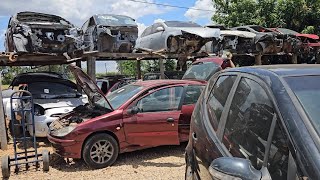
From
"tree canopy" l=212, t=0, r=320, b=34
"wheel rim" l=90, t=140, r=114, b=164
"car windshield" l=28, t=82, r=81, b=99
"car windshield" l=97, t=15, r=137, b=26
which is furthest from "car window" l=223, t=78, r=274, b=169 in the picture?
"tree canopy" l=212, t=0, r=320, b=34

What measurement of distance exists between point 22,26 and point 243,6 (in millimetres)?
13166

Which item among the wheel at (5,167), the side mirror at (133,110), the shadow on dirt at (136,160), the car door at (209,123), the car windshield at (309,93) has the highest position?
the car windshield at (309,93)

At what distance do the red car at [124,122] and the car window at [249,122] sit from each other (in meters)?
4.05

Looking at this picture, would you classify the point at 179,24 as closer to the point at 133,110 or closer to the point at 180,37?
the point at 180,37

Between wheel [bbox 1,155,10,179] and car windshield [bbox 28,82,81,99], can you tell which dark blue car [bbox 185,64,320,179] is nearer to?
wheel [bbox 1,155,10,179]

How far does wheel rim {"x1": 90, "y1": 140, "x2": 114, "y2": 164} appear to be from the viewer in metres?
6.39

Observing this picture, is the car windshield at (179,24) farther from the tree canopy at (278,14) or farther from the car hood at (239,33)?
the tree canopy at (278,14)

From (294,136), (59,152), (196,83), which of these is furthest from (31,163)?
(294,136)

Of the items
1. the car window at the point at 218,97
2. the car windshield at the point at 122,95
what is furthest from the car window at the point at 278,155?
the car windshield at the point at 122,95

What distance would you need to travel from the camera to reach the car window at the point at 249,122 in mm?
2064

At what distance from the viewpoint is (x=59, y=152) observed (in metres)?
6.32

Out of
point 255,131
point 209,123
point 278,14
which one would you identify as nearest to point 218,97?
point 209,123

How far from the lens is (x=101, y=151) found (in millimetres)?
6441

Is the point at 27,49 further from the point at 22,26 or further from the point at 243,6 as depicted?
the point at 243,6
